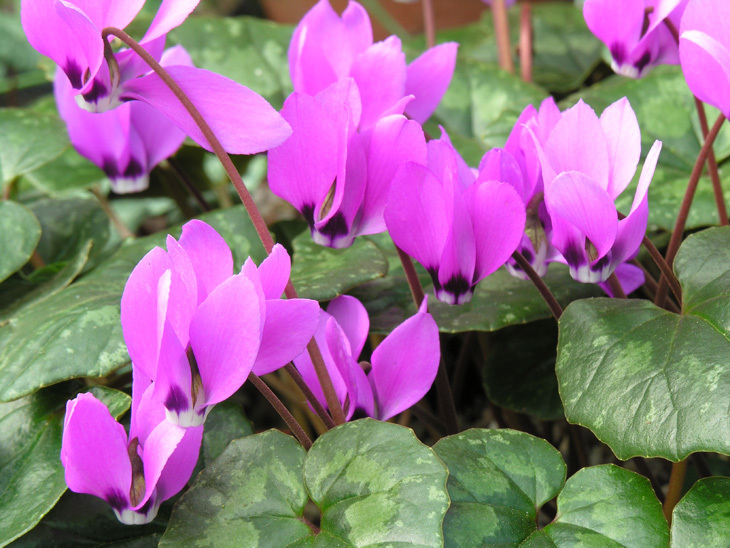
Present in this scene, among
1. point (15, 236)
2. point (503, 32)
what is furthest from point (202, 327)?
point (503, 32)

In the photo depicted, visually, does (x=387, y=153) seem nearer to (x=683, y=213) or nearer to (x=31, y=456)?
(x=683, y=213)

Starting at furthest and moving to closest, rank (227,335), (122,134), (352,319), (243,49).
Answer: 1. (243,49)
2. (122,134)
3. (352,319)
4. (227,335)

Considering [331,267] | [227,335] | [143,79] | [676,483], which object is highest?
[143,79]

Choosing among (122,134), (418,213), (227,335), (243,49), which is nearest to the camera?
(227,335)

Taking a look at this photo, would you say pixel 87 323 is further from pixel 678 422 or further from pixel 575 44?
pixel 575 44

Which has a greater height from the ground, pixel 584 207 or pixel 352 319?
pixel 584 207

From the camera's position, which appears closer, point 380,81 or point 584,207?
point 584,207

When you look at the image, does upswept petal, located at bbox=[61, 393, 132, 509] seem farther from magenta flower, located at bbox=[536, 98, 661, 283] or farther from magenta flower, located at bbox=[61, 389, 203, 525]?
magenta flower, located at bbox=[536, 98, 661, 283]

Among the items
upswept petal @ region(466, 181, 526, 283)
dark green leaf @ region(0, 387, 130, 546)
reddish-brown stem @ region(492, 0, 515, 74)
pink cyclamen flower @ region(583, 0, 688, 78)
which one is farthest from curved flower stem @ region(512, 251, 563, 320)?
reddish-brown stem @ region(492, 0, 515, 74)
